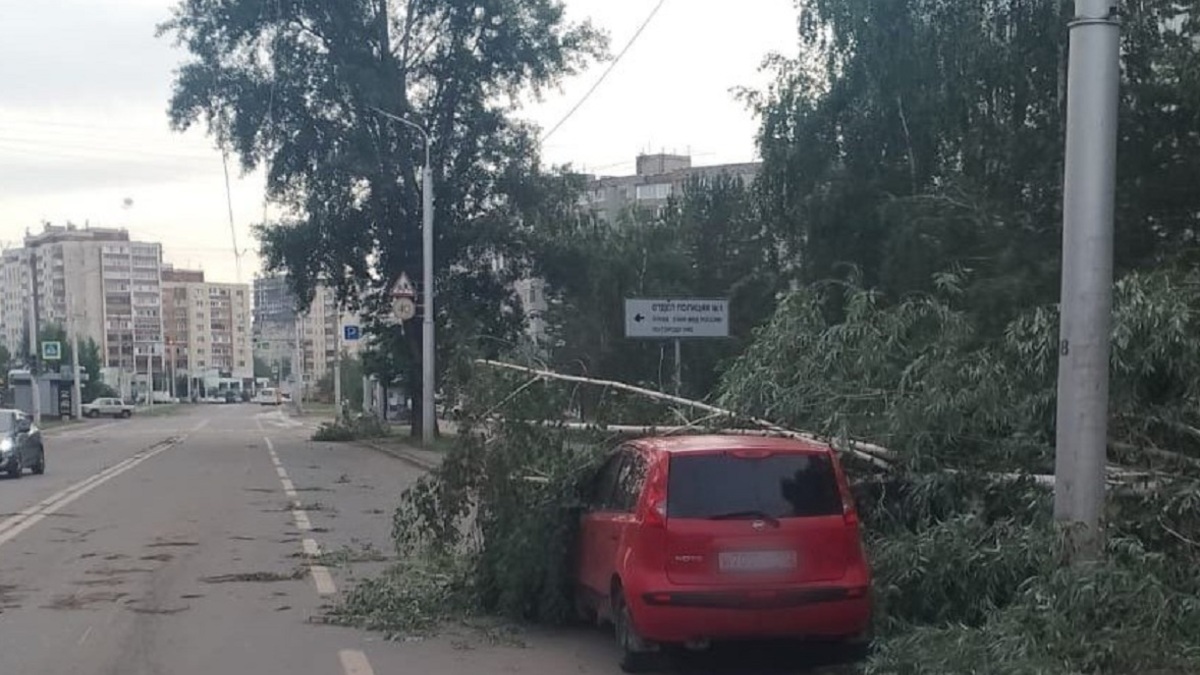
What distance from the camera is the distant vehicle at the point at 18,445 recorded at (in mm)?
26266

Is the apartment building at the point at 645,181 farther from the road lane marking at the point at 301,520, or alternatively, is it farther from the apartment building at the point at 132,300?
the road lane marking at the point at 301,520

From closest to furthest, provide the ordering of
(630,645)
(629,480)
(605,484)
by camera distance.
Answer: (630,645) < (629,480) < (605,484)

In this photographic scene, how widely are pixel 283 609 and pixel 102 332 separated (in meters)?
134

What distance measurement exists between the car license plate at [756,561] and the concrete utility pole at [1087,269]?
1669 mm

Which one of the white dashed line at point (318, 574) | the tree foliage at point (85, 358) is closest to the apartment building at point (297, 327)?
the tree foliage at point (85, 358)

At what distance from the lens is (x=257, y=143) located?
137 feet

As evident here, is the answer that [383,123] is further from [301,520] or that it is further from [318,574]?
[318,574]

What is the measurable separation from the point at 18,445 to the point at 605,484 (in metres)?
21.1

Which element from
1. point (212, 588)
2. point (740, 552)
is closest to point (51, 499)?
point (212, 588)

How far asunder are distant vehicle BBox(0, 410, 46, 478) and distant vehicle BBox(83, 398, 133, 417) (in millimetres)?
62354

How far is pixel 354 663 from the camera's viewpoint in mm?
8578

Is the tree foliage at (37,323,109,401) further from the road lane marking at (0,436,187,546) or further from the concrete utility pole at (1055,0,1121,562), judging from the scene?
the concrete utility pole at (1055,0,1121,562)

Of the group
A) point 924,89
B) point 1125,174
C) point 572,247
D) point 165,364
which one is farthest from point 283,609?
point 165,364

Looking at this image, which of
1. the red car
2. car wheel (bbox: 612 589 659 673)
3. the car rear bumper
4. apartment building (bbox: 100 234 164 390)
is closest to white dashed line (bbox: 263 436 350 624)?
car wheel (bbox: 612 589 659 673)
